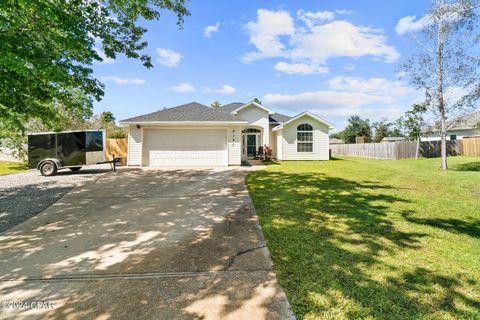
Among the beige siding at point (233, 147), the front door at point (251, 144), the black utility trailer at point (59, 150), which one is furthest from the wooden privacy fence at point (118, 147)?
the beige siding at point (233, 147)

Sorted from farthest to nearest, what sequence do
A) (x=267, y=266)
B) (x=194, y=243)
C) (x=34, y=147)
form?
(x=34, y=147) < (x=194, y=243) < (x=267, y=266)

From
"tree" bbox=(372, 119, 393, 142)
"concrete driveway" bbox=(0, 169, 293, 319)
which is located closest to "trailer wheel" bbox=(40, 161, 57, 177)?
"concrete driveway" bbox=(0, 169, 293, 319)

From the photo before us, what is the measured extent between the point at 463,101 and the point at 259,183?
47.5 feet

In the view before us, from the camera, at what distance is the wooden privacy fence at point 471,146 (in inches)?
973

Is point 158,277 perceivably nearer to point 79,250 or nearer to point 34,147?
point 79,250

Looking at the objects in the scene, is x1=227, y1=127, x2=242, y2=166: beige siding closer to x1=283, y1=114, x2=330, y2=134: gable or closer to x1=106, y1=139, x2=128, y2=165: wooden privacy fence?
x1=283, y1=114, x2=330, y2=134: gable

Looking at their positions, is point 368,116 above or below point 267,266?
above

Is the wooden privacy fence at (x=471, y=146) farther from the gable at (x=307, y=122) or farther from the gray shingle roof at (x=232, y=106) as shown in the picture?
the gray shingle roof at (x=232, y=106)

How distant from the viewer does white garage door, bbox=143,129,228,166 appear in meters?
15.2

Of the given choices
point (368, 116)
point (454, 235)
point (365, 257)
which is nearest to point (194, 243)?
point (365, 257)

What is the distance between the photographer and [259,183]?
966 cm

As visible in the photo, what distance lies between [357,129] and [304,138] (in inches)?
1730

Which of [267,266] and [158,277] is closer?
[158,277]

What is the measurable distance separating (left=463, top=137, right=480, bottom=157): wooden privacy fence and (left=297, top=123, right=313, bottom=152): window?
694 inches
